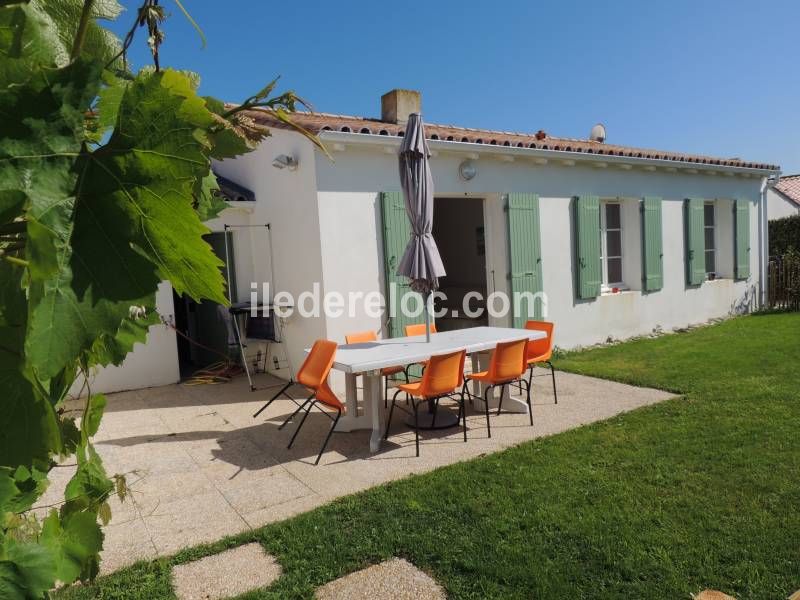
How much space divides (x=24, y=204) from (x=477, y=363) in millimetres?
6186

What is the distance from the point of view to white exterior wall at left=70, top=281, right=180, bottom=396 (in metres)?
7.53

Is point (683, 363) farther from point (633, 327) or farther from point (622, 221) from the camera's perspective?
point (622, 221)

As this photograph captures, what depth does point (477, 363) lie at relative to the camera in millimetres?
6445

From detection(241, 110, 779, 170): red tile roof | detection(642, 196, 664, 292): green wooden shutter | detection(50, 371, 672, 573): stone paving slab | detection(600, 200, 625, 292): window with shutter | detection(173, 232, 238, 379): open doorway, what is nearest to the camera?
detection(50, 371, 672, 573): stone paving slab

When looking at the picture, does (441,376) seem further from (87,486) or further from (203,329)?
(203,329)

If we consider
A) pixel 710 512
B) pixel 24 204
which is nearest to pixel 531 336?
pixel 710 512

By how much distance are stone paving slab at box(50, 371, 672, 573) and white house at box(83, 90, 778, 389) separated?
4.44ft

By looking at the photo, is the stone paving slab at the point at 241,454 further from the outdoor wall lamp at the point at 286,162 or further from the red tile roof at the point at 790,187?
the red tile roof at the point at 790,187

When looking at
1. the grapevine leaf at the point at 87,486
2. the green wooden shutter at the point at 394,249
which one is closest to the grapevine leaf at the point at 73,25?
the grapevine leaf at the point at 87,486

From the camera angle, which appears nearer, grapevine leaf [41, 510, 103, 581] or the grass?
grapevine leaf [41, 510, 103, 581]

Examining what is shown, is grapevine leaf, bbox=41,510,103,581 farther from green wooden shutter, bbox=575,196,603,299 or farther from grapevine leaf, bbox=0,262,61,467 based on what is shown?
green wooden shutter, bbox=575,196,603,299

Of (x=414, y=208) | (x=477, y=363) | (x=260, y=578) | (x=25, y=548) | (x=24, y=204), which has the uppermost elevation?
(x=414, y=208)

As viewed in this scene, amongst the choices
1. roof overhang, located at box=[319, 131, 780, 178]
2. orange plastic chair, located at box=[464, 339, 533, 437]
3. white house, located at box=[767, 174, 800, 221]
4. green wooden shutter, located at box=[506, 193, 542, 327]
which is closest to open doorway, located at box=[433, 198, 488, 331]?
roof overhang, located at box=[319, 131, 780, 178]

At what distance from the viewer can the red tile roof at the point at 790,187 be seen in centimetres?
2032
